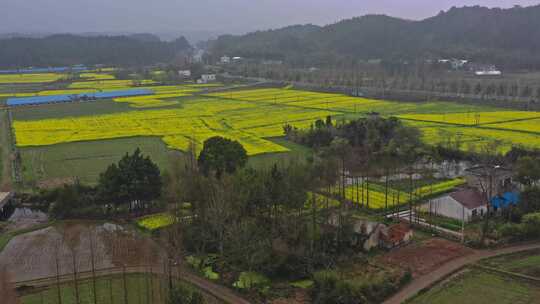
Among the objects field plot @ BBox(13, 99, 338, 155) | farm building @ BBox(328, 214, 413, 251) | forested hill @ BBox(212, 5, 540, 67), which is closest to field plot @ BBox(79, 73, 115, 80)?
field plot @ BBox(13, 99, 338, 155)

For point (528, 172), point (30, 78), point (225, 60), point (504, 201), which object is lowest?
point (504, 201)

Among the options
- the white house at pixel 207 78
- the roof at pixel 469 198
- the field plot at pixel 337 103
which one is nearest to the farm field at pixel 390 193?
the roof at pixel 469 198

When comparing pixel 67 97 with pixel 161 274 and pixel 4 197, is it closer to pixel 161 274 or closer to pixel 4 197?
pixel 4 197

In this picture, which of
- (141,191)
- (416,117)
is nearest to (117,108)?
(416,117)

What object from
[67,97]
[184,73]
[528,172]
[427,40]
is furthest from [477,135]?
[427,40]

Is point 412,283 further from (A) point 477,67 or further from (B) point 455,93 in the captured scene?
(A) point 477,67

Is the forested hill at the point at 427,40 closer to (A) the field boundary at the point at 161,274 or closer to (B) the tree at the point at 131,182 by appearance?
(B) the tree at the point at 131,182

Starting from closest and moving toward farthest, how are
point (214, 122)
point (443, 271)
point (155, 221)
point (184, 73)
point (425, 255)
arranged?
point (443, 271)
point (425, 255)
point (155, 221)
point (214, 122)
point (184, 73)
